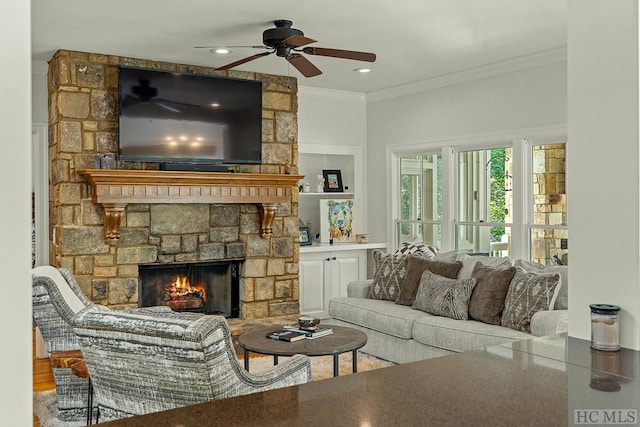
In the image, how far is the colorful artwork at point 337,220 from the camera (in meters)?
6.92

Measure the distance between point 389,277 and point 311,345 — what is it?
1.86 meters

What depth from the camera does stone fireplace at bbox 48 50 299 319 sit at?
16.9 ft

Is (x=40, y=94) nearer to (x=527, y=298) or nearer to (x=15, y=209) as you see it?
(x=527, y=298)

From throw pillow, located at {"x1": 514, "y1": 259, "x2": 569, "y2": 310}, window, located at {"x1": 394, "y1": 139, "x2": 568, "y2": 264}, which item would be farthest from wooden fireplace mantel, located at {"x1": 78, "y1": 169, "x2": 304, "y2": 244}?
throw pillow, located at {"x1": 514, "y1": 259, "x2": 569, "y2": 310}

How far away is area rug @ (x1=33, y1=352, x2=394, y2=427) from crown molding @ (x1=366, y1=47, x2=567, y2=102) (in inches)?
111

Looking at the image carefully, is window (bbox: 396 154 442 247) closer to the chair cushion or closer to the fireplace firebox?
the fireplace firebox

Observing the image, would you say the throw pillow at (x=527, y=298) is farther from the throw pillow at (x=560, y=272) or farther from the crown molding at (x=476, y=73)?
the crown molding at (x=476, y=73)

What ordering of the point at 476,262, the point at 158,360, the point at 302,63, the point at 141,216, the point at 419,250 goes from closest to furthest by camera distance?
the point at 158,360 < the point at 302,63 < the point at 476,262 < the point at 141,216 < the point at 419,250

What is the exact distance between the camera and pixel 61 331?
3.44 m

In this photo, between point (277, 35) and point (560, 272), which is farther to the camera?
point (560, 272)

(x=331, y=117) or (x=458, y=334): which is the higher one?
(x=331, y=117)

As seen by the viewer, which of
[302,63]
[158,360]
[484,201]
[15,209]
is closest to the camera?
[15,209]

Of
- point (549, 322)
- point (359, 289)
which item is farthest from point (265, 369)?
point (549, 322)

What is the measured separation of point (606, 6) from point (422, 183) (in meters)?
4.95
